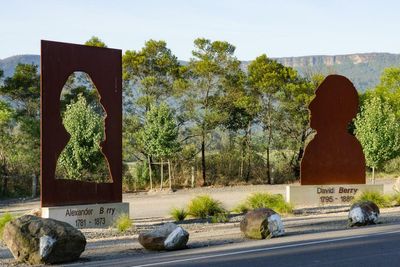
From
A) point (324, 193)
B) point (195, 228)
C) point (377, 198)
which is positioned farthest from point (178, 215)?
point (377, 198)

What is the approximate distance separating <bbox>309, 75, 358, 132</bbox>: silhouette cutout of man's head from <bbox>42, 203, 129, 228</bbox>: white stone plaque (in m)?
8.06

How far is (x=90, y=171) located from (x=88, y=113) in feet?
8.64

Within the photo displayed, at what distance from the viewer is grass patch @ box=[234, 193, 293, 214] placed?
20172mm

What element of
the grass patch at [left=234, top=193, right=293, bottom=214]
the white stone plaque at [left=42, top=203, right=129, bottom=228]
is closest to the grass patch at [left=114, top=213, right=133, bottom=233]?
the white stone plaque at [left=42, top=203, right=129, bottom=228]

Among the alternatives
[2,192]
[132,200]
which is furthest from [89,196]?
[2,192]

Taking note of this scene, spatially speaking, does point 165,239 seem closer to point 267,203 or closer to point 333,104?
point 267,203

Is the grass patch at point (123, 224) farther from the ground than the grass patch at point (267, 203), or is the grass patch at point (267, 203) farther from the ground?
the grass patch at point (267, 203)

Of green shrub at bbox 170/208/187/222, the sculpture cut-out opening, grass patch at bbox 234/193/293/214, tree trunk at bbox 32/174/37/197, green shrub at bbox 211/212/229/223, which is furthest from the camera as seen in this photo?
tree trunk at bbox 32/174/37/197

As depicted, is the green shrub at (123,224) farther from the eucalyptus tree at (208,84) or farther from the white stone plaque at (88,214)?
the eucalyptus tree at (208,84)

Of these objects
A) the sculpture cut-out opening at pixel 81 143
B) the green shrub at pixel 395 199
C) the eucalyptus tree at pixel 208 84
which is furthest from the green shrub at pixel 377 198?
the eucalyptus tree at pixel 208 84

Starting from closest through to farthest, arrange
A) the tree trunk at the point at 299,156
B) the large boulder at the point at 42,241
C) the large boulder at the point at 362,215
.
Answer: the large boulder at the point at 42,241 → the large boulder at the point at 362,215 → the tree trunk at the point at 299,156

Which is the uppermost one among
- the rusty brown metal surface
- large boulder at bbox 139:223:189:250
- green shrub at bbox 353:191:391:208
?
the rusty brown metal surface

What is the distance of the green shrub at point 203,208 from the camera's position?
66.2 ft

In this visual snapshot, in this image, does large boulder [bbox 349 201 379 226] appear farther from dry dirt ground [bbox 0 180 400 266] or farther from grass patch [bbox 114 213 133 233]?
grass patch [bbox 114 213 133 233]
